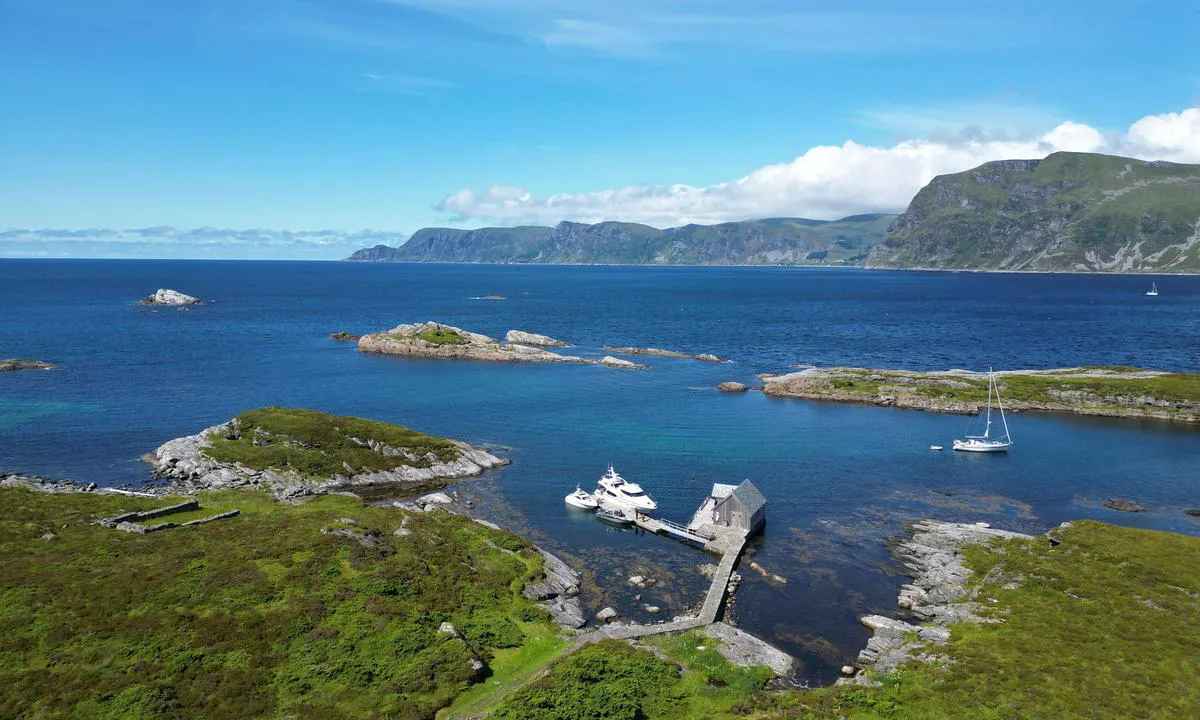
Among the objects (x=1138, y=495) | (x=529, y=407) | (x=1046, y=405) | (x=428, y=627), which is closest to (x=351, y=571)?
(x=428, y=627)

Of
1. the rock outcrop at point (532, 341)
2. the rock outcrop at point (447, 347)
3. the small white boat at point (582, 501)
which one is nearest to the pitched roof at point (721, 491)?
the small white boat at point (582, 501)

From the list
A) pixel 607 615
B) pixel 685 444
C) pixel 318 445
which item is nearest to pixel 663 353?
pixel 685 444

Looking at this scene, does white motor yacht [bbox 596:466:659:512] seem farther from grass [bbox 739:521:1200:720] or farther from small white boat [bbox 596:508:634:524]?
grass [bbox 739:521:1200:720]

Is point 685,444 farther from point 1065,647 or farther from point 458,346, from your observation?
point 458,346

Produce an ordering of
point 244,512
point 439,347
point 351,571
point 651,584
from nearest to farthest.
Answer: point 351,571
point 651,584
point 244,512
point 439,347

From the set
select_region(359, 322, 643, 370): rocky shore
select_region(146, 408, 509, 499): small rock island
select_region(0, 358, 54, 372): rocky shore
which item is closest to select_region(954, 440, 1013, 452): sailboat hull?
select_region(146, 408, 509, 499): small rock island

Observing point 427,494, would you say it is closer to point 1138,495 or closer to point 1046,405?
point 1138,495
